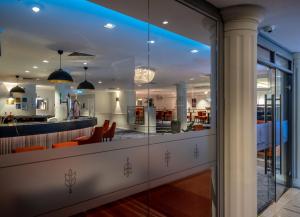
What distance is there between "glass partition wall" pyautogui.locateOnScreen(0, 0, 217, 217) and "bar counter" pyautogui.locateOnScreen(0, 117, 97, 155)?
0.01 meters

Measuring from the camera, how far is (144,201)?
2.10 m

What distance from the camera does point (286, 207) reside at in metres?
3.71

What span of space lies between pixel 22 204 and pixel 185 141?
164cm

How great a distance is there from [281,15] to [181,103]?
152 cm

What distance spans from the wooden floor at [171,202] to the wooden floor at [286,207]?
131 centimetres

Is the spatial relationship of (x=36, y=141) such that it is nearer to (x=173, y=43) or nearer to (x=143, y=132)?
(x=143, y=132)

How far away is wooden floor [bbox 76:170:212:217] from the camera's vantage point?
6.16ft

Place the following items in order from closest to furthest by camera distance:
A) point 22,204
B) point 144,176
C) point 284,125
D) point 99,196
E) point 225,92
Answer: point 22,204 → point 99,196 → point 144,176 → point 225,92 → point 284,125

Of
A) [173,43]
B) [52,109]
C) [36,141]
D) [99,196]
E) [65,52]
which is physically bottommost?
[99,196]

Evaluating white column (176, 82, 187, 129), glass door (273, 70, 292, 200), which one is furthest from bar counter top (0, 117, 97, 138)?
glass door (273, 70, 292, 200)

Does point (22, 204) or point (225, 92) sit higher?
point (225, 92)

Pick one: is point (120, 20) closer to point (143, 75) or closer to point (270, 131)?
point (143, 75)

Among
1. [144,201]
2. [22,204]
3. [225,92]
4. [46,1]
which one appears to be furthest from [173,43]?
[22,204]

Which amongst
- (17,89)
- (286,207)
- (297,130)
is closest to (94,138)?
(17,89)
